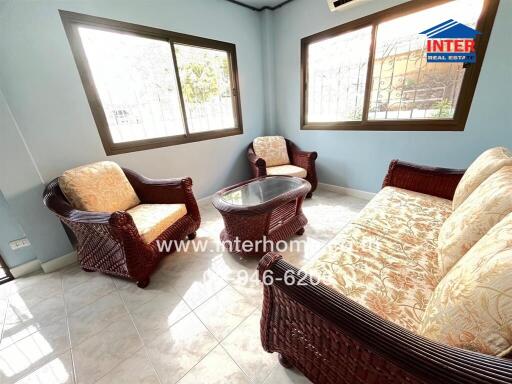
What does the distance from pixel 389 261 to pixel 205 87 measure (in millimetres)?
2767

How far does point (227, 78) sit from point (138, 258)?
8.44ft

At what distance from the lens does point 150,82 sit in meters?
2.27

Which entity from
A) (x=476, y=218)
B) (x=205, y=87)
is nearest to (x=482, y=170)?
(x=476, y=218)

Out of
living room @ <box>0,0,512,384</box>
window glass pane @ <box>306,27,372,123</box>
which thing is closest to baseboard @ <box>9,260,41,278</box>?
living room @ <box>0,0,512,384</box>

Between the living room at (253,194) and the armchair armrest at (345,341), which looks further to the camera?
the living room at (253,194)

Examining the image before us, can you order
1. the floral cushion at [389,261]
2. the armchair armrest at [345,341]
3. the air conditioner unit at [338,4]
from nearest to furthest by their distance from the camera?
the armchair armrest at [345,341], the floral cushion at [389,261], the air conditioner unit at [338,4]

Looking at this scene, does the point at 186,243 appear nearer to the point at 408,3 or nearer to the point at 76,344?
the point at 76,344

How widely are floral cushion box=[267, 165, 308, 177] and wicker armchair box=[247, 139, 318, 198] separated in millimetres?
83

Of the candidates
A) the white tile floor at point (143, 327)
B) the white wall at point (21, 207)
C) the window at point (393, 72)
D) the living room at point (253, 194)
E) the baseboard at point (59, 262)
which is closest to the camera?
the living room at point (253, 194)

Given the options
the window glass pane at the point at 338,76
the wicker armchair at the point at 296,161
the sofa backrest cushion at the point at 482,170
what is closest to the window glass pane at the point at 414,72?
the window glass pane at the point at 338,76

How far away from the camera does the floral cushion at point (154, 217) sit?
153 centimetres

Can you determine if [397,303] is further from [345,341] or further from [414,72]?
[414,72]

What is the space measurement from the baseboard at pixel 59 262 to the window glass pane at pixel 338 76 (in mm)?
3281

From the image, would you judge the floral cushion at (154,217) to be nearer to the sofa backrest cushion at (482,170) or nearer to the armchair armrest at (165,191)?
the armchair armrest at (165,191)
